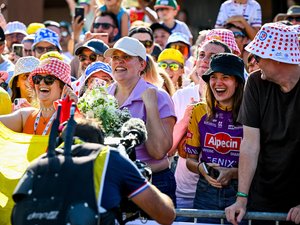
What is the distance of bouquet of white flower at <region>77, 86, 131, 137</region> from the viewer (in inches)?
221

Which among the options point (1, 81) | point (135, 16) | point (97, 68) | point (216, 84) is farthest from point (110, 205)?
point (135, 16)

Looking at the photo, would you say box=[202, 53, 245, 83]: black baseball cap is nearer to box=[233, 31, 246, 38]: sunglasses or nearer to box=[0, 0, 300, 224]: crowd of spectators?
box=[0, 0, 300, 224]: crowd of spectators

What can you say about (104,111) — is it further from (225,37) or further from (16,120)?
(225,37)

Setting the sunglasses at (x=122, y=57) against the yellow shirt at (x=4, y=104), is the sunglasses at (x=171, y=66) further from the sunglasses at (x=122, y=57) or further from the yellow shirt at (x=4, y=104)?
the yellow shirt at (x=4, y=104)

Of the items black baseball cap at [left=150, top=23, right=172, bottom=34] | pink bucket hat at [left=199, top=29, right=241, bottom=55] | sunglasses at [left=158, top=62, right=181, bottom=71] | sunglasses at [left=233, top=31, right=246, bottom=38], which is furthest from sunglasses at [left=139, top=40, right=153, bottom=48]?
pink bucket hat at [left=199, top=29, right=241, bottom=55]

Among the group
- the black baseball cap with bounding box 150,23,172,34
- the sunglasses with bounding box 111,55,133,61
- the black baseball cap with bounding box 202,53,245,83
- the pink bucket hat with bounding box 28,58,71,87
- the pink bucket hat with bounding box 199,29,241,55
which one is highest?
the black baseball cap with bounding box 202,53,245,83

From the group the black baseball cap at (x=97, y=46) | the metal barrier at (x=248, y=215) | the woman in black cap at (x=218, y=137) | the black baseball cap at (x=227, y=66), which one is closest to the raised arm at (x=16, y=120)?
the woman in black cap at (x=218, y=137)

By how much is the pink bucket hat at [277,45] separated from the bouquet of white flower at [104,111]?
1.08 meters

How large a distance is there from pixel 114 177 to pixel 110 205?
155 millimetres

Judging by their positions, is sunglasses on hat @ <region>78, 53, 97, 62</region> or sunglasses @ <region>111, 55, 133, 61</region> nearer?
sunglasses @ <region>111, 55, 133, 61</region>

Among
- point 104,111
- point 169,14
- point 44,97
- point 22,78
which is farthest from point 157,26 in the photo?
point 104,111

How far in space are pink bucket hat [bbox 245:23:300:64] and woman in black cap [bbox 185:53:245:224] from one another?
0.60 meters

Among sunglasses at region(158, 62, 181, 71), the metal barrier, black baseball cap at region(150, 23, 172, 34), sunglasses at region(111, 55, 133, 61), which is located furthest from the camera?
black baseball cap at region(150, 23, 172, 34)

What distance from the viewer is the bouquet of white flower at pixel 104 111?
18.4ft
